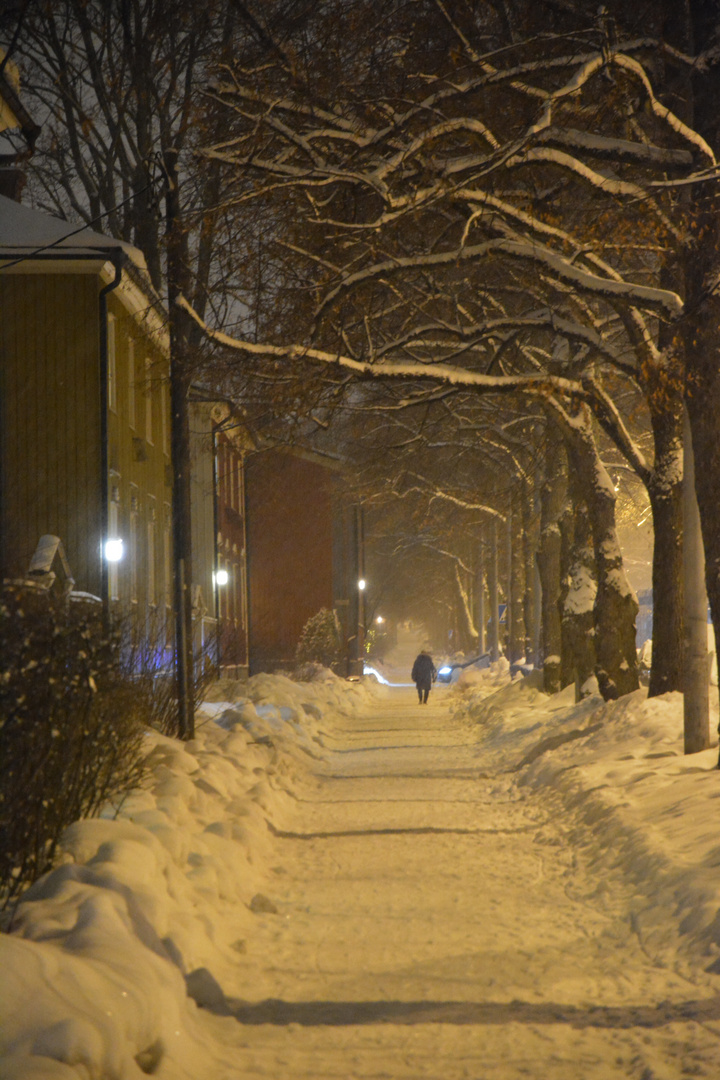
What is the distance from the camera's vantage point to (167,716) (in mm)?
14055

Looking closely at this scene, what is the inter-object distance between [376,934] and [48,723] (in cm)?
236

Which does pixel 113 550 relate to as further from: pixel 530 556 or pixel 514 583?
pixel 514 583

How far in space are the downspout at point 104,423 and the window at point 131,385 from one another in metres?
2.49

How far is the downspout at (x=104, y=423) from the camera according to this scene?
2073 centimetres

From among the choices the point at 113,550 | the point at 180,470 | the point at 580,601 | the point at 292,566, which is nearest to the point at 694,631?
the point at 180,470

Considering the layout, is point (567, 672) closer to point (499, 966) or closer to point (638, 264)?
point (638, 264)

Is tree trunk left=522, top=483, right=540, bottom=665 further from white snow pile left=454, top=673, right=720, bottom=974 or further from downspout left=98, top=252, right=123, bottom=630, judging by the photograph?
white snow pile left=454, top=673, right=720, bottom=974

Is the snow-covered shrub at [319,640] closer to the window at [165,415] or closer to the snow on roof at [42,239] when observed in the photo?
the window at [165,415]

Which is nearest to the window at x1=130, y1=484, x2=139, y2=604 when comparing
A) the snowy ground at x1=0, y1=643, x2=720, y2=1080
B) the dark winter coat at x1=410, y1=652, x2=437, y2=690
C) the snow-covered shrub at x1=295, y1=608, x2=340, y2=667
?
the snowy ground at x1=0, y1=643, x2=720, y2=1080

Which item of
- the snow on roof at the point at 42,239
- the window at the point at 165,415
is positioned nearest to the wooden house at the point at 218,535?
the window at the point at 165,415

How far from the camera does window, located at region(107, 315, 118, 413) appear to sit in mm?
22203

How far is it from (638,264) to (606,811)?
10883mm

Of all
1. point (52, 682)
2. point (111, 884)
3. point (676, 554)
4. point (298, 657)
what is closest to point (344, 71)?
point (676, 554)

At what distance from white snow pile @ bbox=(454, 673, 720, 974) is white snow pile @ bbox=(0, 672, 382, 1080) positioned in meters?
2.45
